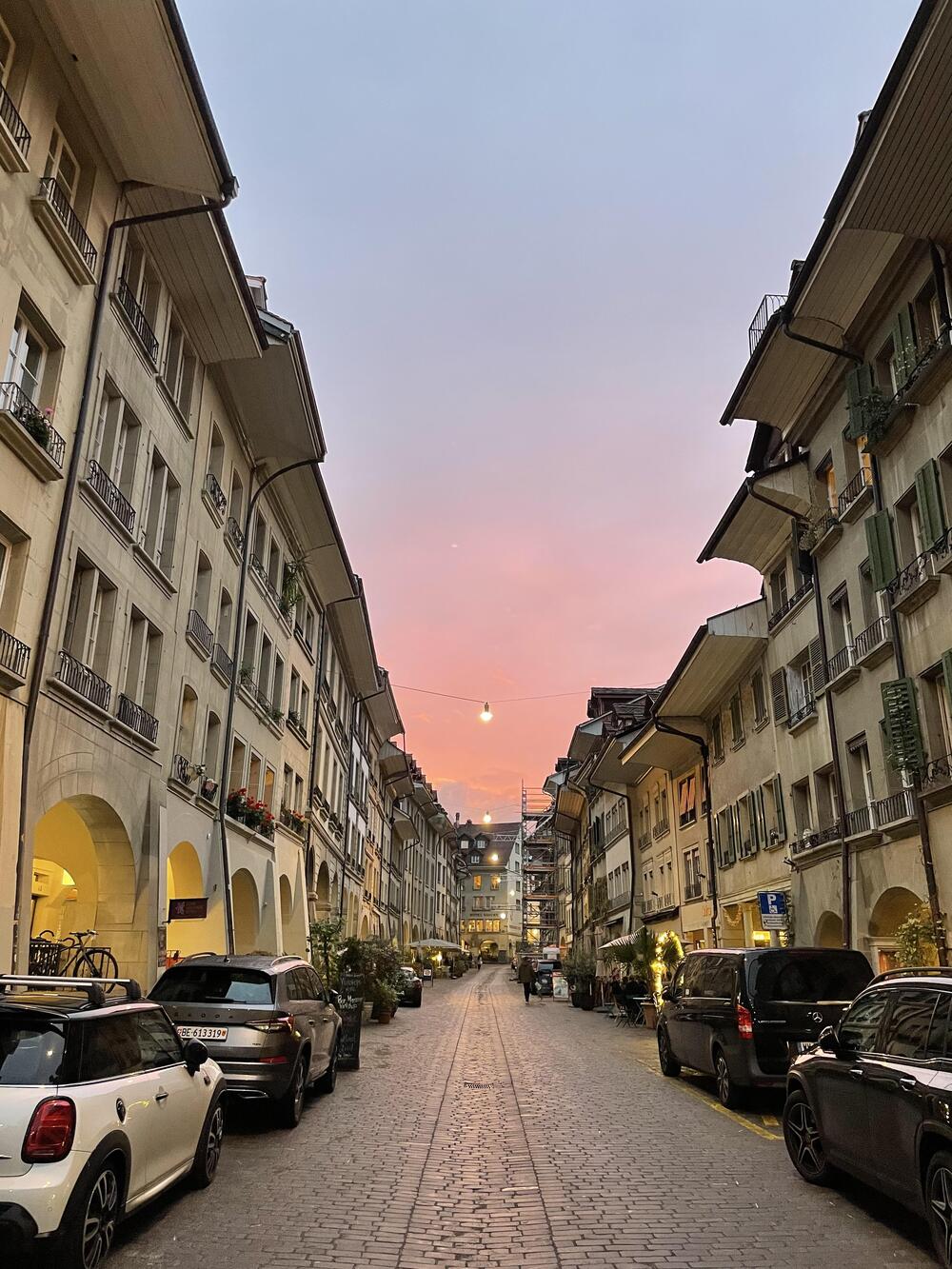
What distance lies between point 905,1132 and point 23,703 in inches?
398

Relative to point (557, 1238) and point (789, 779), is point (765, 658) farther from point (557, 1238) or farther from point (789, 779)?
point (557, 1238)

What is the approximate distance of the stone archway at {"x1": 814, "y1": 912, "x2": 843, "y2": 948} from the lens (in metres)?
21.2

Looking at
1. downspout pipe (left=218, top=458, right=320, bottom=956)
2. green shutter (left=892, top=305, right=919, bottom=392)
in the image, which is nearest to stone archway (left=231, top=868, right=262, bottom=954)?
downspout pipe (left=218, top=458, right=320, bottom=956)

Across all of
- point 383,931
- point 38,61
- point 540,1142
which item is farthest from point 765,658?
point 383,931

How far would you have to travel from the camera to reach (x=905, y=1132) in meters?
6.38

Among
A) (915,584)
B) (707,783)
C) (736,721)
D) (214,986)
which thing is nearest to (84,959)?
(214,986)

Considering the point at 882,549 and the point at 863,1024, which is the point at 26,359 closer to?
the point at 863,1024

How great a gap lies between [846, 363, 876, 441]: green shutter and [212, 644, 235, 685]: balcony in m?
13.3

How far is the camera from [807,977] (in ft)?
41.3

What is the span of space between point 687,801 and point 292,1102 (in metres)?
26.5

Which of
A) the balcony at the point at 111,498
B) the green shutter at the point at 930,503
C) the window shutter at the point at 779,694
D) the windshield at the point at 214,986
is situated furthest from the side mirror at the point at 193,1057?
the window shutter at the point at 779,694

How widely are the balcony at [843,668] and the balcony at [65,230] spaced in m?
14.6

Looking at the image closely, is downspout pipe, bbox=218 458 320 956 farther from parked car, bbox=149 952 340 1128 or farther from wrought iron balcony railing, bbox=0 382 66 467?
wrought iron balcony railing, bbox=0 382 66 467

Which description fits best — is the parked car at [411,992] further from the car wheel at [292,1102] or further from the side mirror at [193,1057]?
the side mirror at [193,1057]
